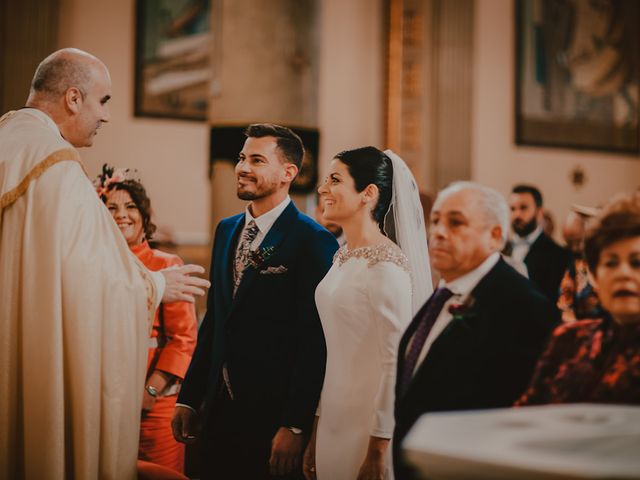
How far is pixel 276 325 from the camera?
3.02m

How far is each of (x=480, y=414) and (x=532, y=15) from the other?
1080cm

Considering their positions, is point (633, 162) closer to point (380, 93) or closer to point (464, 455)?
point (380, 93)

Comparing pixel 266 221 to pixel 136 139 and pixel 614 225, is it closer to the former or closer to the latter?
pixel 614 225

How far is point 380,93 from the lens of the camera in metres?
10.6

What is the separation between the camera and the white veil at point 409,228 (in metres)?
2.97

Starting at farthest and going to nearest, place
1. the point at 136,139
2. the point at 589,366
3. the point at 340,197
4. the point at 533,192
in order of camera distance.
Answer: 1. the point at 136,139
2. the point at 533,192
3. the point at 340,197
4. the point at 589,366

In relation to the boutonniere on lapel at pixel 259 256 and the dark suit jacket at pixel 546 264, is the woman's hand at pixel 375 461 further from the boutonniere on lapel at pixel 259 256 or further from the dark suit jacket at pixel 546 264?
the dark suit jacket at pixel 546 264

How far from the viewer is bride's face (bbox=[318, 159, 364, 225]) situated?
289cm

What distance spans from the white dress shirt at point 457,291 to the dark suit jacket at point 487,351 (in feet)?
0.11

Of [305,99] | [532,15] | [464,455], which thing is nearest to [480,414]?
[464,455]

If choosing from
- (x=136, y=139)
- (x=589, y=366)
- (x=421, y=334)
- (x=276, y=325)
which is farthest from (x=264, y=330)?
(x=136, y=139)

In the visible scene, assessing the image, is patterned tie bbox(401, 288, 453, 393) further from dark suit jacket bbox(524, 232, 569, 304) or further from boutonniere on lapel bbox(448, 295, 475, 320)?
dark suit jacket bbox(524, 232, 569, 304)

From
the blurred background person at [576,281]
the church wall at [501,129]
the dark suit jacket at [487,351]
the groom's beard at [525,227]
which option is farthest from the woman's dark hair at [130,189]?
the church wall at [501,129]

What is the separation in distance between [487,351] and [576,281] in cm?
368
